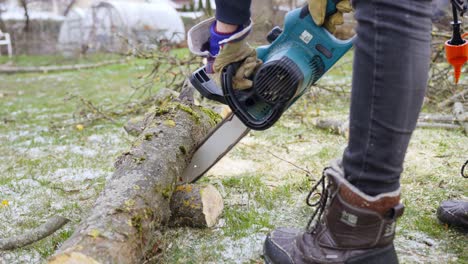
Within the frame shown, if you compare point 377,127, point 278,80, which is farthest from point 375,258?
point 278,80

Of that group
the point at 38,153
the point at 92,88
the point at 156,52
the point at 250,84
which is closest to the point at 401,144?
the point at 250,84

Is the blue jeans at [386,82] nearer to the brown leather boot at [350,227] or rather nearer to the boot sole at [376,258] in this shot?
the brown leather boot at [350,227]

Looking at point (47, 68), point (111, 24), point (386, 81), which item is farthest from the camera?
point (111, 24)

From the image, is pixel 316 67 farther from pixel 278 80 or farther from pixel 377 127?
pixel 377 127

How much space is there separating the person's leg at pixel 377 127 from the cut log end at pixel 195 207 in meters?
0.61

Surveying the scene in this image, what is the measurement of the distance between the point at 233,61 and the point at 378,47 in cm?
53

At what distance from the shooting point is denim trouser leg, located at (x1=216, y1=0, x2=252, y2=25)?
123 centimetres

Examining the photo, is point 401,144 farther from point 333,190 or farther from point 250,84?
point 250,84

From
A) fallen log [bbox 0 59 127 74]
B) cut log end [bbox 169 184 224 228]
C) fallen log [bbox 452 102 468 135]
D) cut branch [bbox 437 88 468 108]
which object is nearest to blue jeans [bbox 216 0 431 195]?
cut log end [bbox 169 184 224 228]

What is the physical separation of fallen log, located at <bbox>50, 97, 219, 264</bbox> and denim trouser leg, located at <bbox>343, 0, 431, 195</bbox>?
2.08ft

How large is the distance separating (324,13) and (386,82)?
1.68ft

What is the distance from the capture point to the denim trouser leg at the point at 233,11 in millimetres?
1234

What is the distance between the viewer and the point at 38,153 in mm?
3008

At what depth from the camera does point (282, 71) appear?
138 cm
